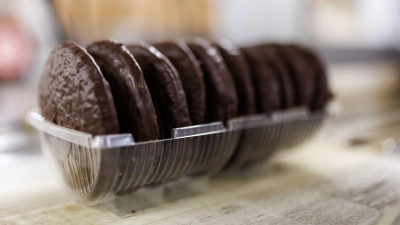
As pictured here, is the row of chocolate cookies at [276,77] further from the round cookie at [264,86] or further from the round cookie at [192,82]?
the round cookie at [192,82]

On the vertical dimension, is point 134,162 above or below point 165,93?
below

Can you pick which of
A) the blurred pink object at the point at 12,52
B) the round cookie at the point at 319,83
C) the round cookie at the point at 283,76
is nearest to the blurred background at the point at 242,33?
the blurred pink object at the point at 12,52

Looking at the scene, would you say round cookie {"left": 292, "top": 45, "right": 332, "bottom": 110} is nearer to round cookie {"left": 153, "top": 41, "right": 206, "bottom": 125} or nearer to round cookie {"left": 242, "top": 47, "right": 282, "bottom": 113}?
round cookie {"left": 242, "top": 47, "right": 282, "bottom": 113}

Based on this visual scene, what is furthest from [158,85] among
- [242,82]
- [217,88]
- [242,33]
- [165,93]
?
[242,33]

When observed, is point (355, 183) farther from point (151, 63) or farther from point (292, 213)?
point (151, 63)

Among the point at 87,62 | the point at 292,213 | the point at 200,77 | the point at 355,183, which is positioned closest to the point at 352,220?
the point at 292,213

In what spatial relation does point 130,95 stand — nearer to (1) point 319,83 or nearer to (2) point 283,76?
(2) point 283,76
